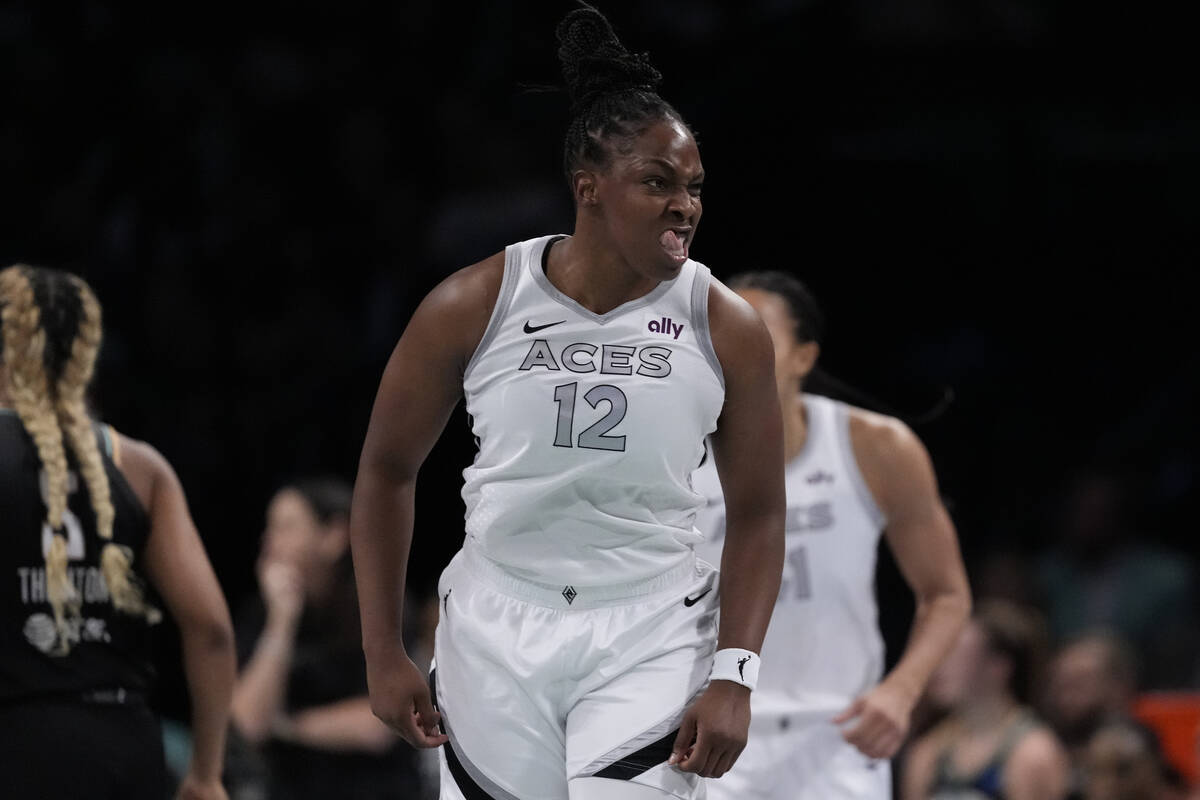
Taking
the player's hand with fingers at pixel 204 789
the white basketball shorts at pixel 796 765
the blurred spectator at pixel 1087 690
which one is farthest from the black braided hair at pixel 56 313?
the blurred spectator at pixel 1087 690

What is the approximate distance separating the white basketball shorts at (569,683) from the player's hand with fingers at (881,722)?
1060 millimetres

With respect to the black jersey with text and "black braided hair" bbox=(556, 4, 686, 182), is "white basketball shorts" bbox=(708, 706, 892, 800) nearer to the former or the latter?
the black jersey with text

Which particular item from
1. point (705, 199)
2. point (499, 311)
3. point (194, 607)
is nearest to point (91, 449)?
point (194, 607)

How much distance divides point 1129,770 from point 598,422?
3.62m

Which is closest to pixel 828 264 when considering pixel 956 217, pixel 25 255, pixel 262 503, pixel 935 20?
pixel 956 217

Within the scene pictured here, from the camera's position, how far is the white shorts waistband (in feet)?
9.33

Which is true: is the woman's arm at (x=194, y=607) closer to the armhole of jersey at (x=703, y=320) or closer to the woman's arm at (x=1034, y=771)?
the armhole of jersey at (x=703, y=320)

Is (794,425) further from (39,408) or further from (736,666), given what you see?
(39,408)

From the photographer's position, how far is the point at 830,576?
Result: 4.15 meters

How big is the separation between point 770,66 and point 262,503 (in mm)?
3167

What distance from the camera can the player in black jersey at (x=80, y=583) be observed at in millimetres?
3402

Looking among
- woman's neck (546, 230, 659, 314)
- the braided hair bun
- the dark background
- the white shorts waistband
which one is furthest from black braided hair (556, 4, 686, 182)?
the dark background

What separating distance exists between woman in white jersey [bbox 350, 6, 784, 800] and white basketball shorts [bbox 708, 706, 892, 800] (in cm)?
116

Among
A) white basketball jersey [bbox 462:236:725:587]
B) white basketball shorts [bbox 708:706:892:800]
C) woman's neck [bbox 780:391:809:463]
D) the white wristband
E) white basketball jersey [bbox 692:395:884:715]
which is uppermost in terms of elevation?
white basketball jersey [bbox 462:236:725:587]
